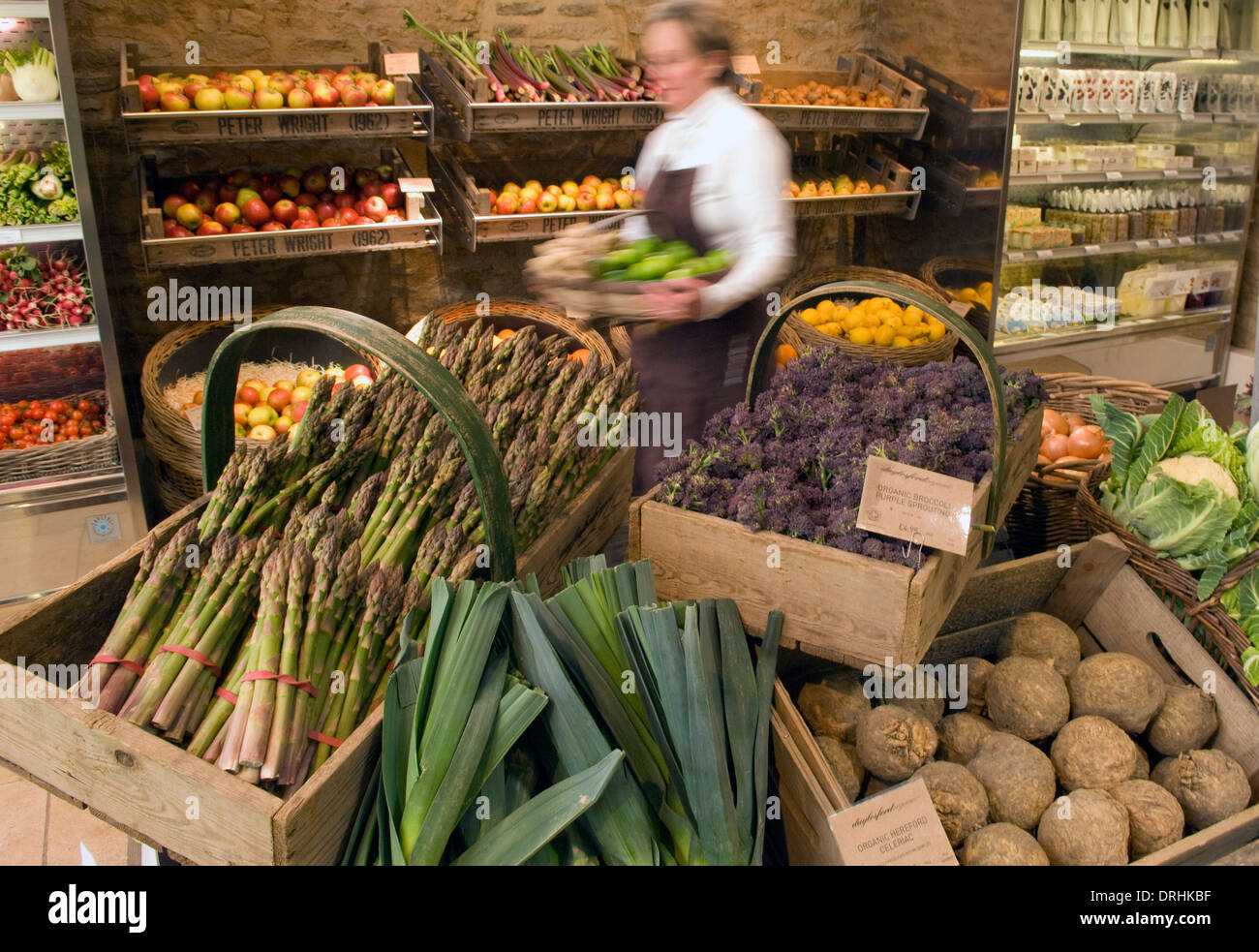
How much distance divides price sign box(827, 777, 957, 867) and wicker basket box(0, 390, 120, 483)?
9.73 ft

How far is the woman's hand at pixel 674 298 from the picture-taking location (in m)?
2.16

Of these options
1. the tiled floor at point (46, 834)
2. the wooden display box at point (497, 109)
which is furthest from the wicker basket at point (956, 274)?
the tiled floor at point (46, 834)

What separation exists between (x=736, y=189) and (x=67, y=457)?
2.44 metres

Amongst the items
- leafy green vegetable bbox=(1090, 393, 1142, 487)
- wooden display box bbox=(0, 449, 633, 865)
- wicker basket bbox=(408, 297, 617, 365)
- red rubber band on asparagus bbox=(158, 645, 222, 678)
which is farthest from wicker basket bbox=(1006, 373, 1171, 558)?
red rubber band on asparagus bbox=(158, 645, 222, 678)

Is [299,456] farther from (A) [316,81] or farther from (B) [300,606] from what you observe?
(A) [316,81]

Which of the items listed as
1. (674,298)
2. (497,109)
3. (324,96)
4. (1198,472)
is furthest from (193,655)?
(497,109)

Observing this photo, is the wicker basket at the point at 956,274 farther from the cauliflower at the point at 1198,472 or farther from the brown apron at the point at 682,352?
the cauliflower at the point at 1198,472

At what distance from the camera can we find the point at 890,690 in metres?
1.67

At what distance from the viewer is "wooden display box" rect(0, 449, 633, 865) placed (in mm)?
1087

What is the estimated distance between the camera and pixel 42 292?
314cm

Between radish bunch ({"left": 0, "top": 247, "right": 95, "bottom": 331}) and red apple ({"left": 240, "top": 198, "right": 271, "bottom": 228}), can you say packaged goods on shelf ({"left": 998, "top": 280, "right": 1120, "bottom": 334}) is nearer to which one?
red apple ({"left": 240, "top": 198, "right": 271, "bottom": 228})
